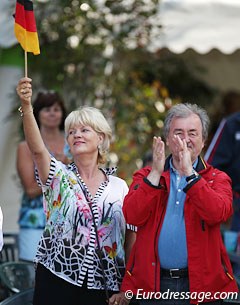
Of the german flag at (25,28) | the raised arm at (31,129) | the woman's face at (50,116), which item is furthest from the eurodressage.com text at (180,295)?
the woman's face at (50,116)

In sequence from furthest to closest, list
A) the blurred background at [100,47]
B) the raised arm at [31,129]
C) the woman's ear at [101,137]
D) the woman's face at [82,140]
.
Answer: the blurred background at [100,47] → the woman's ear at [101,137] → the woman's face at [82,140] → the raised arm at [31,129]

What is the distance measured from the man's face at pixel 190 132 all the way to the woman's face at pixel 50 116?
1.89 metres

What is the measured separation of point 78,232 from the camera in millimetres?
3777

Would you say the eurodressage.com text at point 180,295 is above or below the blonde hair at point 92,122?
below

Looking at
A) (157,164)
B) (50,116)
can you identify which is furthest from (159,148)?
(50,116)

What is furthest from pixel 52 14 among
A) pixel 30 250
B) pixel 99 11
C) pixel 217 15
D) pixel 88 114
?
pixel 88 114

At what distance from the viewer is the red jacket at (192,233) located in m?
3.52

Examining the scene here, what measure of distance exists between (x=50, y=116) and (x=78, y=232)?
1912 mm

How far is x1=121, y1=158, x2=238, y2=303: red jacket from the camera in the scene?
352cm

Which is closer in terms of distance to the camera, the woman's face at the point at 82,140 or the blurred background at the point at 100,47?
the woman's face at the point at 82,140

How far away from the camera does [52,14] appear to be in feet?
21.8

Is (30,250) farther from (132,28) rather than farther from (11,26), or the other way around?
(132,28)

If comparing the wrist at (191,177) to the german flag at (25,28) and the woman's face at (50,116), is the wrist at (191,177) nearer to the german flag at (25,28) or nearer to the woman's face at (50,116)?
the german flag at (25,28)

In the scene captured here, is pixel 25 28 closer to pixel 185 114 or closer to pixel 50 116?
pixel 185 114
